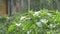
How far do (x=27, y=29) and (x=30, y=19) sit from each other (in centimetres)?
10

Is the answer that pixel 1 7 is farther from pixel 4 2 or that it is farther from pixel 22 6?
pixel 22 6

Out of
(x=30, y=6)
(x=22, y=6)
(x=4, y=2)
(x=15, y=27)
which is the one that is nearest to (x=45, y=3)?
(x=30, y=6)

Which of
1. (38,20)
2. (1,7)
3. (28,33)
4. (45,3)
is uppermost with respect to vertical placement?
(38,20)

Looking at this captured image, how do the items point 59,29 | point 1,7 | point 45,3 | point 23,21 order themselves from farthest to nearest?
point 1,7 → point 45,3 → point 23,21 → point 59,29

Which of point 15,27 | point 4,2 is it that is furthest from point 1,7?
point 15,27

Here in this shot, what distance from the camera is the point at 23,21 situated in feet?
6.07

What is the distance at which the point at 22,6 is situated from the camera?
36.3 feet

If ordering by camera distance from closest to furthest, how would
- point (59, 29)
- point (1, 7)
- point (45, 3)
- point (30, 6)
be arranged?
1. point (59, 29)
2. point (45, 3)
3. point (30, 6)
4. point (1, 7)

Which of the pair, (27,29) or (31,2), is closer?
(27,29)

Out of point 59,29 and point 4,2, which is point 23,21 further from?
point 4,2

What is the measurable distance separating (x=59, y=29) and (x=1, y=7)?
11964 mm

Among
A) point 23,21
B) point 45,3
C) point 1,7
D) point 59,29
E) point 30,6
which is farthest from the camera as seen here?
point 1,7

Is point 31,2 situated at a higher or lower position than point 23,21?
lower

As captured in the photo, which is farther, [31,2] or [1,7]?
[1,7]
